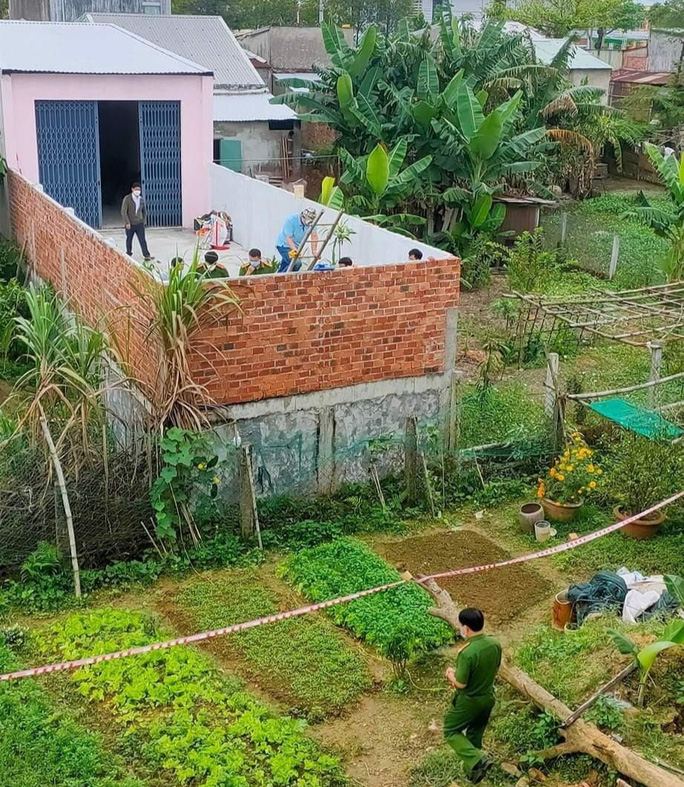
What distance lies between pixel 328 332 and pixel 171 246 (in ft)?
26.6

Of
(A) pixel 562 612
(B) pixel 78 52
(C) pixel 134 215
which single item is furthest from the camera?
(B) pixel 78 52

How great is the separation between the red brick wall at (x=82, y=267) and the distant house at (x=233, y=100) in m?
8.74

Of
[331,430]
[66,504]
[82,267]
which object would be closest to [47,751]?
[66,504]

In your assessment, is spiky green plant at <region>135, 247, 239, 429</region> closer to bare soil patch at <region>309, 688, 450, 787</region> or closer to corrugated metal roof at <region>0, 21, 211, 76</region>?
bare soil patch at <region>309, 688, 450, 787</region>

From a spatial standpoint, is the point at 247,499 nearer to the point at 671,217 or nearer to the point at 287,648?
the point at 287,648

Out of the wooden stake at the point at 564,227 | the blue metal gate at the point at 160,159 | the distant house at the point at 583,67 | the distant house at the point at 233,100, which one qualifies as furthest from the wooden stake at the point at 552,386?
the distant house at the point at 583,67

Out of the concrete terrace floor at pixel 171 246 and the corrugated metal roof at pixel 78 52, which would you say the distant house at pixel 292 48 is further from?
the concrete terrace floor at pixel 171 246

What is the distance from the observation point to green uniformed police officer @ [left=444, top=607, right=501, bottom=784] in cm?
596

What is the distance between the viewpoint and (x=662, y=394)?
12094 millimetres

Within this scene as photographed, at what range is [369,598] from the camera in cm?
827

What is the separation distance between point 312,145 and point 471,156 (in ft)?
35.6

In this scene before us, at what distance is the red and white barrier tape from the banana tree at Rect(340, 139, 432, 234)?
29.2 ft

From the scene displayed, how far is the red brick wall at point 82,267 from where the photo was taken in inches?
384

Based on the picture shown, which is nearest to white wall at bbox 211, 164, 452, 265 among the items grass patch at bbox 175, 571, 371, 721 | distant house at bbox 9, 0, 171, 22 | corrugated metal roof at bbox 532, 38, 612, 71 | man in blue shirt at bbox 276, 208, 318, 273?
man in blue shirt at bbox 276, 208, 318, 273
